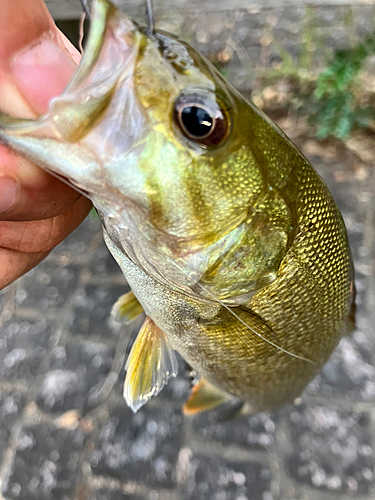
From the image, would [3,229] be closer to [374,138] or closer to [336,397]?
[336,397]

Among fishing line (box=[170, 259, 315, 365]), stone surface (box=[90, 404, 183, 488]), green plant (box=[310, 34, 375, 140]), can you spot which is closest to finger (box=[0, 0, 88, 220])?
fishing line (box=[170, 259, 315, 365])

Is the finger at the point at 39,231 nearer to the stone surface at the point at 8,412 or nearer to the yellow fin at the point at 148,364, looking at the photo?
the yellow fin at the point at 148,364

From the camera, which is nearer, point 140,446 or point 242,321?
point 242,321

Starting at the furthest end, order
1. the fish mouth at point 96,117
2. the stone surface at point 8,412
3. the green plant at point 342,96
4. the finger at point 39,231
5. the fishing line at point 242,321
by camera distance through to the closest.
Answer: the green plant at point 342,96 < the stone surface at point 8,412 < the finger at point 39,231 < the fishing line at point 242,321 < the fish mouth at point 96,117

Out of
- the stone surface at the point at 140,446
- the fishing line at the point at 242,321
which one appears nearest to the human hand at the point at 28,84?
the fishing line at the point at 242,321

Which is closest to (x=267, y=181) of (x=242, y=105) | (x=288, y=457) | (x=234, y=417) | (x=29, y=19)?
(x=242, y=105)

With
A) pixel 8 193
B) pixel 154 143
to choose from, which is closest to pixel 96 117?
pixel 154 143

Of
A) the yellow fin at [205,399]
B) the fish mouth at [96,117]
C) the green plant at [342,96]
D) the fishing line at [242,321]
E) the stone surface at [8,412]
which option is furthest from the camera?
the green plant at [342,96]

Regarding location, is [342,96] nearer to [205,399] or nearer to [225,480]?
[205,399]
